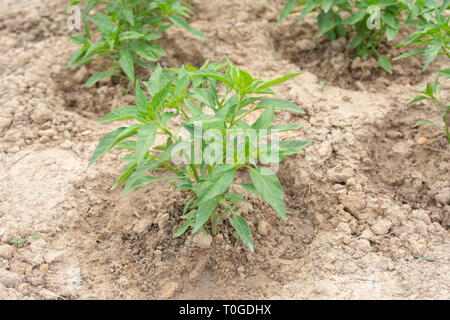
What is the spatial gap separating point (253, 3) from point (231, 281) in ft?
→ 9.43

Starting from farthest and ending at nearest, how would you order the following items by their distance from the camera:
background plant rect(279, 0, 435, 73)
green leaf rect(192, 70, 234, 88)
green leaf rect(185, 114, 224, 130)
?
1. background plant rect(279, 0, 435, 73)
2. green leaf rect(192, 70, 234, 88)
3. green leaf rect(185, 114, 224, 130)

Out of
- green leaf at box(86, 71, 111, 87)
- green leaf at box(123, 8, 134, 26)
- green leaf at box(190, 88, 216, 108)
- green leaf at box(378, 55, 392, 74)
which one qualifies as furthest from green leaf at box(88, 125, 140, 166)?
green leaf at box(378, 55, 392, 74)

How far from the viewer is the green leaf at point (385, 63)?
3801 mm

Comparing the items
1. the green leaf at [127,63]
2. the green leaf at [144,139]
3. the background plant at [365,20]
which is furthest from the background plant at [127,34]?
the green leaf at [144,139]

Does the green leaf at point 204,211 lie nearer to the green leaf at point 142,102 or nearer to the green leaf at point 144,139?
the green leaf at point 144,139

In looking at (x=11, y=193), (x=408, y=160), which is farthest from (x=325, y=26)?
(x=11, y=193)

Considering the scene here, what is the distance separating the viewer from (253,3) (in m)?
4.57

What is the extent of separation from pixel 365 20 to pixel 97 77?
223 centimetres

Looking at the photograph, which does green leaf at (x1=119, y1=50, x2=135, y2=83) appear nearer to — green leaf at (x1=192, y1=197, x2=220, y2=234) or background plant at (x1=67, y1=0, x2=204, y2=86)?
background plant at (x1=67, y1=0, x2=204, y2=86)

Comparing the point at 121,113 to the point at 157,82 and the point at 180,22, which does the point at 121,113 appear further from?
the point at 180,22

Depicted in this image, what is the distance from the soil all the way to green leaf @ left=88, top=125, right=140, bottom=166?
726 millimetres

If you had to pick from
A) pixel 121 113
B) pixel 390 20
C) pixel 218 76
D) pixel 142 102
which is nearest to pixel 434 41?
pixel 390 20

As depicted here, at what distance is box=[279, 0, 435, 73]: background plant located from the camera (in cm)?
360

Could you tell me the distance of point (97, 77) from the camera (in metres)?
3.86
